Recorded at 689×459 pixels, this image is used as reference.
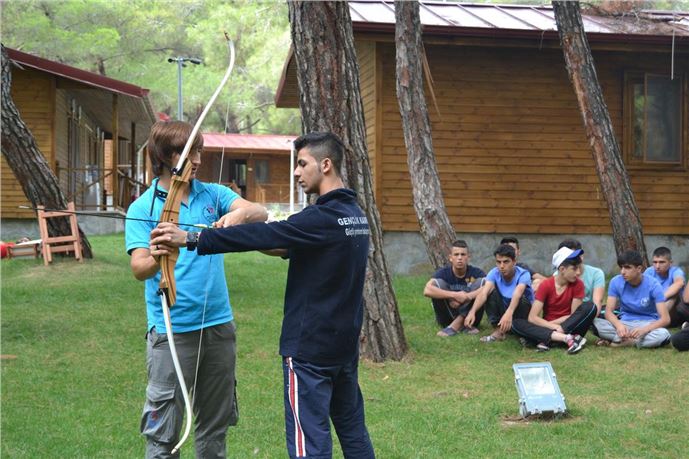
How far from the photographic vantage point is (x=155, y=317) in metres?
3.97

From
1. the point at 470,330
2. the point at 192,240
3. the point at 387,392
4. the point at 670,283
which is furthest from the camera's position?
the point at 670,283

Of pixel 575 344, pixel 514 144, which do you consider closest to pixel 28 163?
pixel 514 144

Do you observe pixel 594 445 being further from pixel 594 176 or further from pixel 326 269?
pixel 594 176

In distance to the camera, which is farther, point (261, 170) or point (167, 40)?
point (261, 170)

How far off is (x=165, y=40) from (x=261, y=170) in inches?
346

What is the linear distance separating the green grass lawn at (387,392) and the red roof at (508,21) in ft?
16.7

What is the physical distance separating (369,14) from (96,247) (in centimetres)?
771

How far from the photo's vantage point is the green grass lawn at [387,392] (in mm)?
5750

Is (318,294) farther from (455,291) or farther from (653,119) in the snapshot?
(653,119)

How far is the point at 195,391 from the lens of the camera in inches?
161

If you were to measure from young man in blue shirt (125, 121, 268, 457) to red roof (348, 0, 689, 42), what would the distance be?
34.9 feet

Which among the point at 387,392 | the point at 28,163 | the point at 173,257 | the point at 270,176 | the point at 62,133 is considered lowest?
the point at 387,392

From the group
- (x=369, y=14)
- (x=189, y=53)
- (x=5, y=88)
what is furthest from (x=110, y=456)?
(x=189, y=53)

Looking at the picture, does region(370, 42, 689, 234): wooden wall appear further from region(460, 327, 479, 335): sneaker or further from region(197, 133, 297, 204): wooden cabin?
region(197, 133, 297, 204): wooden cabin
